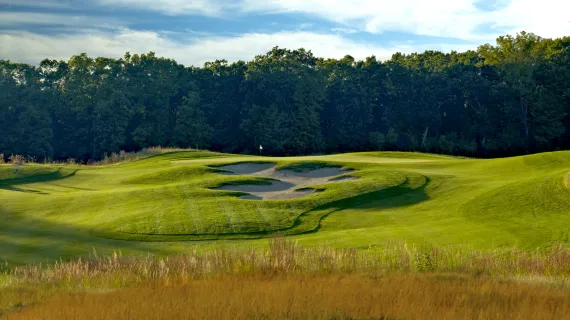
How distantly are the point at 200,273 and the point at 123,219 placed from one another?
12305 millimetres

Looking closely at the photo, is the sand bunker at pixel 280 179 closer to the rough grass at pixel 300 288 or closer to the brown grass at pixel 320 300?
the rough grass at pixel 300 288

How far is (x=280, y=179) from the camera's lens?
32.2 metres

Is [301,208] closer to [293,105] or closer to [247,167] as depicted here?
[247,167]

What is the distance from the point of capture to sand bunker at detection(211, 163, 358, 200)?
1132 inches

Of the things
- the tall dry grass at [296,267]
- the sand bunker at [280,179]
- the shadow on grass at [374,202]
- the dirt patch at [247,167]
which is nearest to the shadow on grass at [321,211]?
the shadow on grass at [374,202]

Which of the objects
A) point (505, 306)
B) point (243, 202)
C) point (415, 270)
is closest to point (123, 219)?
point (243, 202)

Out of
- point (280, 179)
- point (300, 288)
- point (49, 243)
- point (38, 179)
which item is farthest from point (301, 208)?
point (38, 179)

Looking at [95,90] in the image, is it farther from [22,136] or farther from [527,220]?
[527,220]

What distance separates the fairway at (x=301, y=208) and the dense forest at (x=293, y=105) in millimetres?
45761

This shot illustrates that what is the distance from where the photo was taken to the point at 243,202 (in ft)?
86.9

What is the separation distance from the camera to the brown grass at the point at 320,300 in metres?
8.50

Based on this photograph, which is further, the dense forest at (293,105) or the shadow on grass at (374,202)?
the dense forest at (293,105)

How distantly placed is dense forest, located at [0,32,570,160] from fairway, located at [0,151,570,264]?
45.8m

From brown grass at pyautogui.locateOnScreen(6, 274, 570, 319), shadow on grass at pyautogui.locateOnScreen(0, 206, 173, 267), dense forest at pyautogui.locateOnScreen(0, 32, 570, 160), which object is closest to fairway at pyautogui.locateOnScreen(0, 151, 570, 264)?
shadow on grass at pyautogui.locateOnScreen(0, 206, 173, 267)
